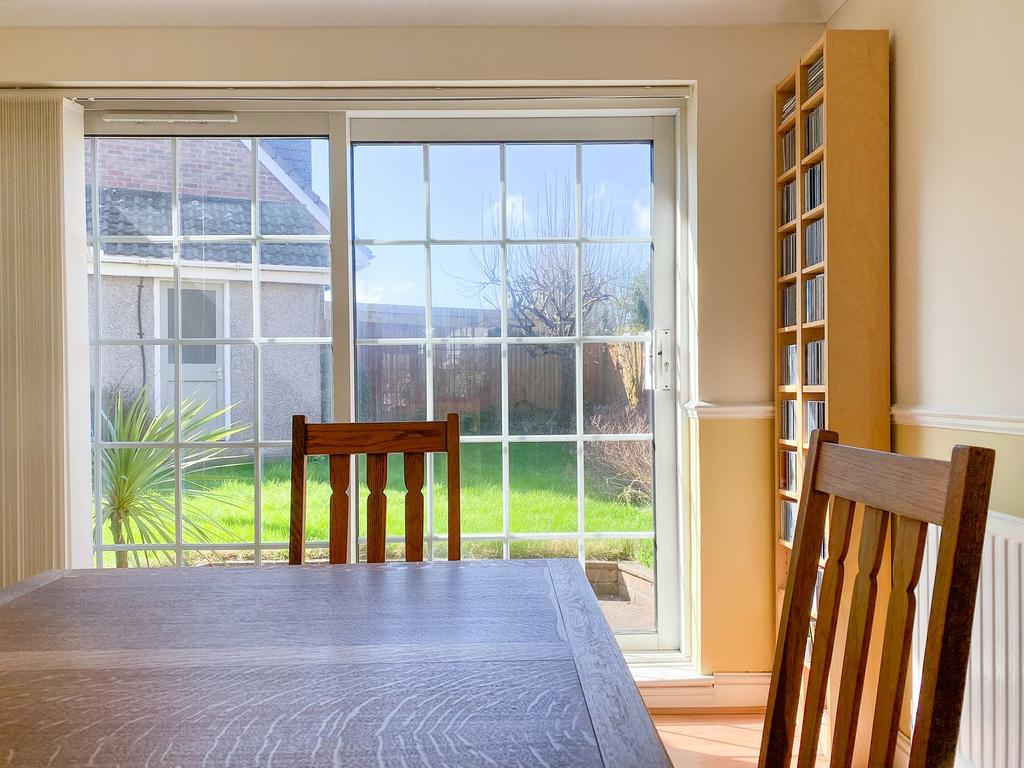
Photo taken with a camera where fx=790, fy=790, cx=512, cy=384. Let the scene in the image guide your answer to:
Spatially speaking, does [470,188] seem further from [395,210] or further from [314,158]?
[314,158]

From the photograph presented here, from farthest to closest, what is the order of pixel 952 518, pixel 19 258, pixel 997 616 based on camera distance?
1. pixel 19 258
2. pixel 997 616
3. pixel 952 518

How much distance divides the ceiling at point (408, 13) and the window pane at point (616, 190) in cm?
44

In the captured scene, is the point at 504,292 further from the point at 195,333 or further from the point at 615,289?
the point at 195,333

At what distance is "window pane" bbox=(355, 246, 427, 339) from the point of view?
9.64 feet

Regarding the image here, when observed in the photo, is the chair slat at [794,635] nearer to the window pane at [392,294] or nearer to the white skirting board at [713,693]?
the white skirting board at [713,693]

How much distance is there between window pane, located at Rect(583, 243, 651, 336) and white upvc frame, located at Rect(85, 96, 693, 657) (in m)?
0.07

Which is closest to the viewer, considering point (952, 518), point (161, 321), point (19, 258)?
point (952, 518)

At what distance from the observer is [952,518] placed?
2.77 feet

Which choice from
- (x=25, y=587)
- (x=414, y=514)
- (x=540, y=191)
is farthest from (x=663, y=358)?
(x=25, y=587)

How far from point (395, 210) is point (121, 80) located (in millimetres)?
1010

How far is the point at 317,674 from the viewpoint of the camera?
39.5 inches

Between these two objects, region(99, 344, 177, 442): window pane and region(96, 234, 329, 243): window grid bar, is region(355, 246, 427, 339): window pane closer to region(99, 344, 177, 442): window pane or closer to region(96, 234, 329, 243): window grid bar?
region(96, 234, 329, 243): window grid bar

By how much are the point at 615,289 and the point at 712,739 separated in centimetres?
158

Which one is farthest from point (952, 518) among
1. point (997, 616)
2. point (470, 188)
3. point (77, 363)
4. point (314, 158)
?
point (77, 363)
